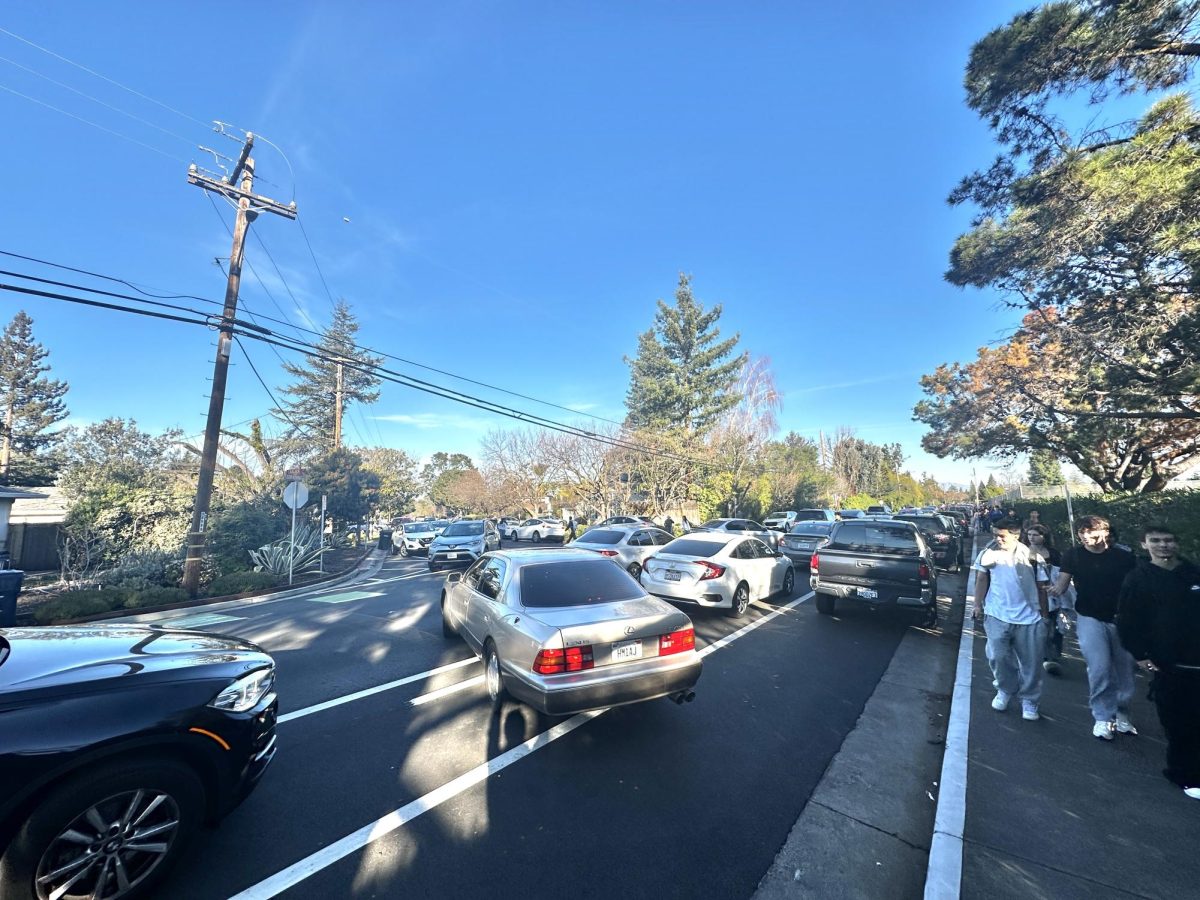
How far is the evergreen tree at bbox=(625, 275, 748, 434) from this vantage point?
129ft

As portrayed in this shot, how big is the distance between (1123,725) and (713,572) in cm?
478

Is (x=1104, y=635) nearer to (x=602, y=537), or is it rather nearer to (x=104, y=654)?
(x=104, y=654)

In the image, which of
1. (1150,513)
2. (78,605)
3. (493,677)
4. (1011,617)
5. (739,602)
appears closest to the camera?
(1011,617)

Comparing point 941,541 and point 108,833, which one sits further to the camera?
point 941,541

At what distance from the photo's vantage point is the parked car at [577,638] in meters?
3.86

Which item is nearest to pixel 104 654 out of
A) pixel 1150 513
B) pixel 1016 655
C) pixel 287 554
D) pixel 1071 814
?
pixel 1071 814

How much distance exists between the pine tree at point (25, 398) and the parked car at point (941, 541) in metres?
58.1

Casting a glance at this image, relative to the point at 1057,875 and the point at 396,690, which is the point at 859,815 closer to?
the point at 1057,875

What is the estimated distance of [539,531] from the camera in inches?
1078

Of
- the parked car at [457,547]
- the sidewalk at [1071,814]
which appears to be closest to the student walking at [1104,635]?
the sidewalk at [1071,814]

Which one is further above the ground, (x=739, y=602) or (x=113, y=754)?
(x=113, y=754)

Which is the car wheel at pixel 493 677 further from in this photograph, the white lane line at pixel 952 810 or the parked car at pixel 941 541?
the parked car at pixel 941 541

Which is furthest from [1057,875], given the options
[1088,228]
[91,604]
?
[91,604]

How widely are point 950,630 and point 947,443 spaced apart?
82.5 feet
